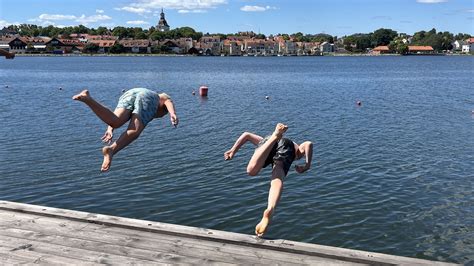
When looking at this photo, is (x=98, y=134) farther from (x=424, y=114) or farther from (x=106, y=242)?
(x=424, y=114)

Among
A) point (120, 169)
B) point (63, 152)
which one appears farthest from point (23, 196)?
point (63, 152)

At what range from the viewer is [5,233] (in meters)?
7.92

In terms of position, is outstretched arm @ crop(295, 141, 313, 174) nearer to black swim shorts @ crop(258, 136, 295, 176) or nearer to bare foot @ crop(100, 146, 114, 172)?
black swim shorts @ crop(258, 136, 295, 176)

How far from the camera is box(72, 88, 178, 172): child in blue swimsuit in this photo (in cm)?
762

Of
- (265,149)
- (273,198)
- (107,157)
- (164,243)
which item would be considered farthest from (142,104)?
(273,198)

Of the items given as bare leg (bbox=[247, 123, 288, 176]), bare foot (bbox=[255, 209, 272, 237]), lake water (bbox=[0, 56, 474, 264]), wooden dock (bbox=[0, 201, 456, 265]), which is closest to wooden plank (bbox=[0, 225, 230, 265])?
wooden dock (bbox=[0, 201, 456, 265])

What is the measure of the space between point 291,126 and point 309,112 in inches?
313

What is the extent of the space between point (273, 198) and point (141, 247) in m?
2.16

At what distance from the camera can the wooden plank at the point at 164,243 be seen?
709 cm

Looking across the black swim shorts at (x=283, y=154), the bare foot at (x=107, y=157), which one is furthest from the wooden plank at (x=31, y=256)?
the black swim shorts at (x=283, y=154)

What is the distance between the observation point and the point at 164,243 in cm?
759

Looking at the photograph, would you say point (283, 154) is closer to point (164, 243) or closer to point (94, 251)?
point (164, 243)

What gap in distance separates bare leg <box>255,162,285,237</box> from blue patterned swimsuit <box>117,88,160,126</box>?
226cm

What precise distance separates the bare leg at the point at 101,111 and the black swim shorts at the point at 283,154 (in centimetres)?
246
